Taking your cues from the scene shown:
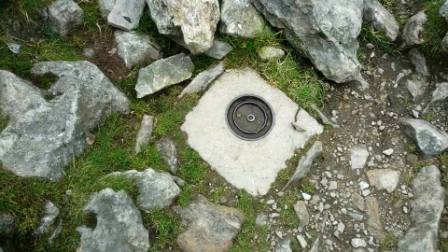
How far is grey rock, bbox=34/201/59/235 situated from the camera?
4.07 metres

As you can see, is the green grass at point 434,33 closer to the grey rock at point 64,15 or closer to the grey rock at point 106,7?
the grey rock at point 106,7

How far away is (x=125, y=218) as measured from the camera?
4.12m

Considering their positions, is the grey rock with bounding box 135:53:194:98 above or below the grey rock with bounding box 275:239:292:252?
above

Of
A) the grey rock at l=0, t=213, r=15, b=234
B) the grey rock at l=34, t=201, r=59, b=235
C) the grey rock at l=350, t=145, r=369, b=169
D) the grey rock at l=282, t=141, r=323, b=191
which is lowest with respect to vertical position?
the grey rock at l=350, t=145, r=369, b=169

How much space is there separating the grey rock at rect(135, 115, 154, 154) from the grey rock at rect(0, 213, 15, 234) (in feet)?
4.14

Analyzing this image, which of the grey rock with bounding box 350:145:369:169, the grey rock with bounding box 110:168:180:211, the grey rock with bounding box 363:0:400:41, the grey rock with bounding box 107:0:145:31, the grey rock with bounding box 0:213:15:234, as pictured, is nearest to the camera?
the grey rock with bounding box 0:213:15:234

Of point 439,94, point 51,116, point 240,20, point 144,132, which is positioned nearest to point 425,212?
point 439,94

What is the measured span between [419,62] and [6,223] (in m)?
4.50

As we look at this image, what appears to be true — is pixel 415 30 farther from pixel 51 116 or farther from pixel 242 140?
pixel 51 116

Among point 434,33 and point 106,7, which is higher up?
point 106,7

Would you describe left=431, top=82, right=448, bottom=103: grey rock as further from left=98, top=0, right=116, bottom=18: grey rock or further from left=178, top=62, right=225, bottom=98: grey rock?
left=98, top=0, right=116, bottom=18: grey rock

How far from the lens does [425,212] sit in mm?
4469

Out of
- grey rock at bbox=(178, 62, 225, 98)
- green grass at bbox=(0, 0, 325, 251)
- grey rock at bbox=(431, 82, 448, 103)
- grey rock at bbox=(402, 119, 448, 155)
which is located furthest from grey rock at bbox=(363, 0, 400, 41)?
grey rock at bbox=(178, 62, 225, 98)

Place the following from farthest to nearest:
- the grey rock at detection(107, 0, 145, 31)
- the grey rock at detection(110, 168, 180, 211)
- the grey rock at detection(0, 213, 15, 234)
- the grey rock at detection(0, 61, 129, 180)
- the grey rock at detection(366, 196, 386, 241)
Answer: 1. the grey rock at detection(107, 0, 145, 31)
2. the grey rock at detection(366, 196, 386, 241)
3. the grey rock at detection(110, 168, 180, 211)
4. the grey rock at detection(0, 61, 129, 180)
5. the grey rock at detection(0, 213, 15, 234)
